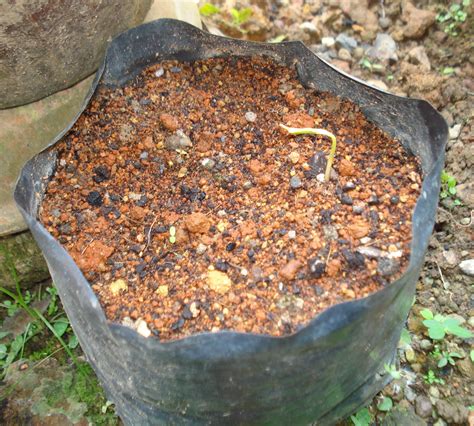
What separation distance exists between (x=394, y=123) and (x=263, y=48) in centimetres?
40

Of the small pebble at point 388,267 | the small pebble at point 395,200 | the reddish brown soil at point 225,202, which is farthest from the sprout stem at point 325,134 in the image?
the small pebble at point 388,267

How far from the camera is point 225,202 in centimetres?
127

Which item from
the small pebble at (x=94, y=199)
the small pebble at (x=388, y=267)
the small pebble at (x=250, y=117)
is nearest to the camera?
the small pebble at (x=388, y=267)

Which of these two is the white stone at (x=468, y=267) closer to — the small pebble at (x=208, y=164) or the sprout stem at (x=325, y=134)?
the sprout stem at (x=325, y=134)

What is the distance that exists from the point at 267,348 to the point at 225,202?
466 mm

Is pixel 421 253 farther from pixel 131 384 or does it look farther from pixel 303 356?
pixel 131 384

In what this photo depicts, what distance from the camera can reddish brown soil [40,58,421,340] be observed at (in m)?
1.09

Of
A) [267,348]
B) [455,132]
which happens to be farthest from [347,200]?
[455,132]

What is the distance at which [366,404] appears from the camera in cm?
130

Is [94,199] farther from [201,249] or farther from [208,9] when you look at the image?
[208,9]

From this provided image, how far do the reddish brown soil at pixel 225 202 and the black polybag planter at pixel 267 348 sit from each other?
6 centimetres

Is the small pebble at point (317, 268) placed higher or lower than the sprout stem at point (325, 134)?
lower

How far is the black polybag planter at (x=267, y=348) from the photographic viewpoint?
2.94ft

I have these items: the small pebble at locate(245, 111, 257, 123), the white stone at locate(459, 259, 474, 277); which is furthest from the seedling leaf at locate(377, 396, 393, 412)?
the small pebble at locate(245, 111, 257, 123)
